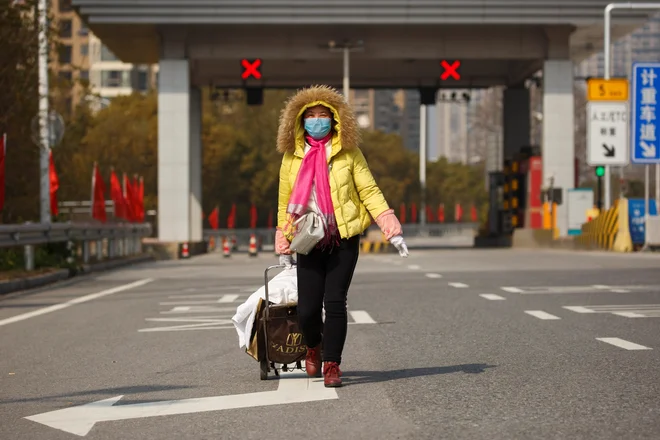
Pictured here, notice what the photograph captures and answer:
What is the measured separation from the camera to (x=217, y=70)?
163 ft

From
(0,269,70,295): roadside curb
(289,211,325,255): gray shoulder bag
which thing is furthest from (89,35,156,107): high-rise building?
(289,211,325,255): gray shoulder bag

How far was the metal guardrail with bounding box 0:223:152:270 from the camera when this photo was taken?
22062mm

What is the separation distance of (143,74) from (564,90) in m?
96.6

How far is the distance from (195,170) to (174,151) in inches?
238

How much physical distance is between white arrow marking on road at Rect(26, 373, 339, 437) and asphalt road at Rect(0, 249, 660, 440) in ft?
0.04

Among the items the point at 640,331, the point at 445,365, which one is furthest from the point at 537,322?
the point at 445,365

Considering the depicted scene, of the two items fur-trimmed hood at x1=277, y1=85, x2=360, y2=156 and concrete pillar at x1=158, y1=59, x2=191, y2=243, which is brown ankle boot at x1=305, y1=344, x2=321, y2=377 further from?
concrete pillar at x1=158, y1=59, x2=191, y2=243

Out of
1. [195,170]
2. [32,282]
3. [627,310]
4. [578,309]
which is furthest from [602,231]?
[627,310]

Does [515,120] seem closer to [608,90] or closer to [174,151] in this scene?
[608,90]

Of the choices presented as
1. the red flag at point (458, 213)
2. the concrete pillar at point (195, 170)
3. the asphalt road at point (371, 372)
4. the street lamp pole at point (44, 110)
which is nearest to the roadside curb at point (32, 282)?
the asphalt road at point (371, 372)

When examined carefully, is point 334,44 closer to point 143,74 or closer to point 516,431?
point 516,431

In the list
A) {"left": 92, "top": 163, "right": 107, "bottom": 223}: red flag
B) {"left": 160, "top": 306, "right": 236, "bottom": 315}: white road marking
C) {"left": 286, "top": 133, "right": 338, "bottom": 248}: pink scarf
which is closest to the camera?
{"left": 286, "top": 133, "right": 338, "bottom": 248}: pink scarf

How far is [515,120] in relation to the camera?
176ft

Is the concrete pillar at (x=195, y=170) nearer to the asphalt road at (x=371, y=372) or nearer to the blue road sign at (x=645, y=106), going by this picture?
the blue road sign at (x=645, y=106)
